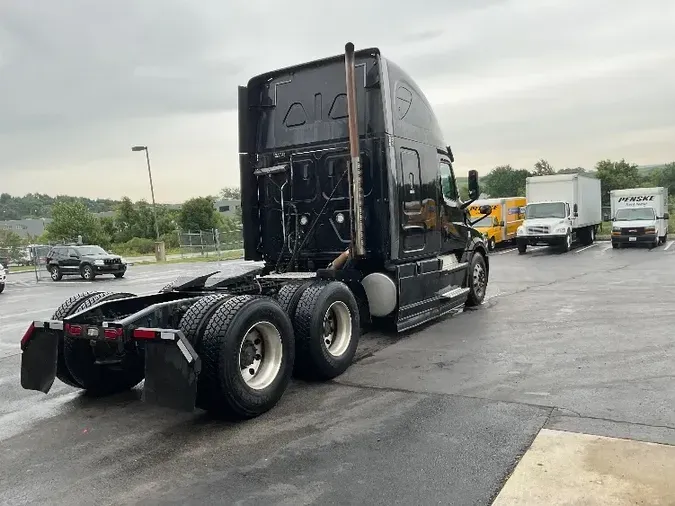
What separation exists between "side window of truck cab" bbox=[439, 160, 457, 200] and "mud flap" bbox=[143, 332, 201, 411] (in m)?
5.61

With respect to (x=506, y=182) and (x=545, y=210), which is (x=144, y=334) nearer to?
(x=545, y=210)

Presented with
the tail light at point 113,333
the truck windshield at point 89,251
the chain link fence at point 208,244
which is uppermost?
the tail light at point 113,333

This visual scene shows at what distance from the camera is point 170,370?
434cm

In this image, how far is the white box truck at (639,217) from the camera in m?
24.2

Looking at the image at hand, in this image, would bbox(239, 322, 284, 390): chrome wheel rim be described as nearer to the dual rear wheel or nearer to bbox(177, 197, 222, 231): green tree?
the dual rear wheel

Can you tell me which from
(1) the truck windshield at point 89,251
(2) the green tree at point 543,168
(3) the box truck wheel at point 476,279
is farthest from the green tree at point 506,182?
(3) the box truck wheel at point 476,279

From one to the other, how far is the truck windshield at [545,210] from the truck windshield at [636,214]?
10.7 ft

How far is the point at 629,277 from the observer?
14.3m

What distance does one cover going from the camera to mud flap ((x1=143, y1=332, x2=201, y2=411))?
4285 millimetres

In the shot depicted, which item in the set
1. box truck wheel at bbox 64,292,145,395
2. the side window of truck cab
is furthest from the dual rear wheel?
the side window of truck cab

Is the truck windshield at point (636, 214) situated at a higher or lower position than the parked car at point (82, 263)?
higher

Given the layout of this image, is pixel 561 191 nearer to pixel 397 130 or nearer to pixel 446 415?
pixel 397 130

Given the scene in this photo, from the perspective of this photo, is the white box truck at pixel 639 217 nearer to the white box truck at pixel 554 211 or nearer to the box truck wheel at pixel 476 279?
the white box truck at pixel 554 211

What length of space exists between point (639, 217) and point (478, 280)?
724 inches
